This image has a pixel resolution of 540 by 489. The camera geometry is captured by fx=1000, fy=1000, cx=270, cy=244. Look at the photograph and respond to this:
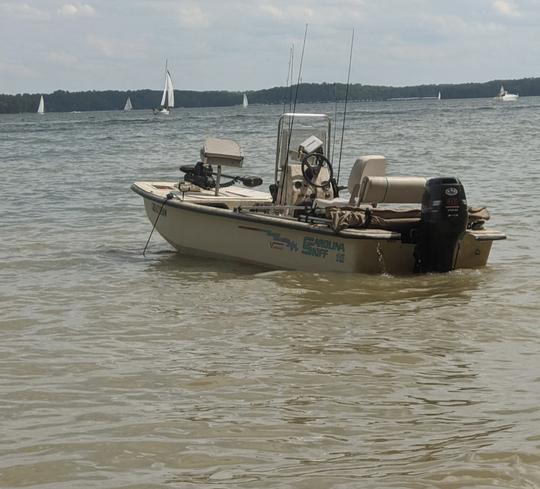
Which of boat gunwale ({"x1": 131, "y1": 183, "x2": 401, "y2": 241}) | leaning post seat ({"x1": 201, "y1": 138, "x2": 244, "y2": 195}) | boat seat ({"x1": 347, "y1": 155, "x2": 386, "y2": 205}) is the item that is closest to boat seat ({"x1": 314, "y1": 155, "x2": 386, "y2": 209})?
boat seat ({"x1": 347, "y1": 155, "x2": 386, "y2": 205})

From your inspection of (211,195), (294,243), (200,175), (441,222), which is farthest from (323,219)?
(200,175)

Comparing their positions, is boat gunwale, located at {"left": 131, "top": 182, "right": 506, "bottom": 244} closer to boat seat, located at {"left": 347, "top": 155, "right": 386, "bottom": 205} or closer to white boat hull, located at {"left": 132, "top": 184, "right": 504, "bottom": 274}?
white boat hull, located at {"left": 132, "top": 184, "right": 504, "bottom": 274}

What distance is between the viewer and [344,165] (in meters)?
26.5

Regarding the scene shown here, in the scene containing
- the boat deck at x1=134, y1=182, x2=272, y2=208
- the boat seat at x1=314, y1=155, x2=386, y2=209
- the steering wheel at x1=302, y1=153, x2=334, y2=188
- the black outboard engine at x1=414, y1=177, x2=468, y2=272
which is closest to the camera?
the black outboard engine at x1=414, y1=177, x2=468, y2=272

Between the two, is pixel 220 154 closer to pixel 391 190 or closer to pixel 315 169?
pixel 315 169

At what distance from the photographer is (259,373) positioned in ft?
20.2

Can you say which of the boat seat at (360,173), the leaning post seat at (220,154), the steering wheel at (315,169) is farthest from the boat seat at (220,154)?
the boat seat at (360,173)

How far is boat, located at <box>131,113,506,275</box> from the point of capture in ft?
29.4

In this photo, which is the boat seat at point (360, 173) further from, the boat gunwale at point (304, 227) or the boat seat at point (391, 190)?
the boat gunwale at point (304, 227)

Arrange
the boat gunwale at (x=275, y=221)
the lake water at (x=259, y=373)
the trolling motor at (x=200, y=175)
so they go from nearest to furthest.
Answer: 1. the lake water at (x=259, y=373)
2. the boat gunwale at (x=275, y=221)
3. the trolling motor at (x=200, y=175)

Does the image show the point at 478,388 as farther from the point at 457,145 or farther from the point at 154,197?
the point at 457,145

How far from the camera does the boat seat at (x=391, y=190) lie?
9.12 meters

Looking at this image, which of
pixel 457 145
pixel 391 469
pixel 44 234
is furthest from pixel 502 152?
pixel 391 469

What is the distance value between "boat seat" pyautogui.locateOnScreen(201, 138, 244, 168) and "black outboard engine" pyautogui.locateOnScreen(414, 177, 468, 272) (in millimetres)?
2798
